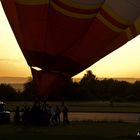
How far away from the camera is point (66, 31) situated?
2130cm

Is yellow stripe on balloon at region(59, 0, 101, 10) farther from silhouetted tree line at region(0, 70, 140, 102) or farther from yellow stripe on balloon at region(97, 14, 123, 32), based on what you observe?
silhouetted tree line at region(0, 70, 140, 102)

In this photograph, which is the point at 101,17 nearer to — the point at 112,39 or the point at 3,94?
the point at 112,39

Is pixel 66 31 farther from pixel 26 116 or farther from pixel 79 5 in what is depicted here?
pixel 26 116

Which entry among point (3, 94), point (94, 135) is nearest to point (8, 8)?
point (94, 135)

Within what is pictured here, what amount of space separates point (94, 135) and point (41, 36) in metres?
5.02

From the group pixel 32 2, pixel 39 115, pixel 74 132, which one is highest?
pixel 32 2

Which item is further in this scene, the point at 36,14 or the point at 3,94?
the point at 3,94

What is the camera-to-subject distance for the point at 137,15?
21.8 m

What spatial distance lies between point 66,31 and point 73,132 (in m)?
6.05

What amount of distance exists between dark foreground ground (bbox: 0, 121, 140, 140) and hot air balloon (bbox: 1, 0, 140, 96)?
2.25m

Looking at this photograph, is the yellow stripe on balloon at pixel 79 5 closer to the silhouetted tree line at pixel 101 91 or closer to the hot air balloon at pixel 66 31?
the hot air balloon at pixel 66 31

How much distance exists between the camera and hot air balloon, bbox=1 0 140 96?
21.3m

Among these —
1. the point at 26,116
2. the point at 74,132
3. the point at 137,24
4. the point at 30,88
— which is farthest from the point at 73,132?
the point at 30,88

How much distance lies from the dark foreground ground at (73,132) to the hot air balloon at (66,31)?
88.5 inches
